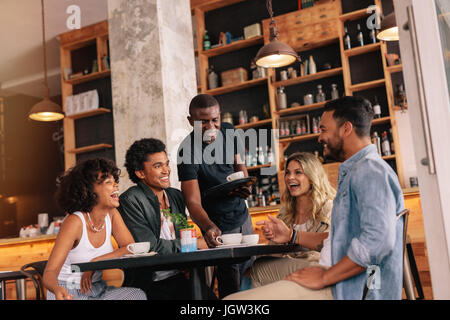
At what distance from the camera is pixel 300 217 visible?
9.72ft

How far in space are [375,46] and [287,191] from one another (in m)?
3.36

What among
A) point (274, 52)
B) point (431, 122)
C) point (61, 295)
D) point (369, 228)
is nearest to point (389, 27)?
point (274, 52)

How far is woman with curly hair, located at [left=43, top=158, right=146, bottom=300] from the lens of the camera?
220 cm

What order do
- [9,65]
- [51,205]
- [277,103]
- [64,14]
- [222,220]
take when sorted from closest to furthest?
1. [222,220]
2. [277,103]
3. [64,14]
4. [9,65]
5. [51,205]

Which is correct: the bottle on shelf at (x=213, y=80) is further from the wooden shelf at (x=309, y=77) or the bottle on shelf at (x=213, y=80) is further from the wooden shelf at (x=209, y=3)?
the wooden shelf at (x=209, y=3)

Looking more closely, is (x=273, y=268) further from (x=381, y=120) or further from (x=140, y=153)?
(x=381, y=120)

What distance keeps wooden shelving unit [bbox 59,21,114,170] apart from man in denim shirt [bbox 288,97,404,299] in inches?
233

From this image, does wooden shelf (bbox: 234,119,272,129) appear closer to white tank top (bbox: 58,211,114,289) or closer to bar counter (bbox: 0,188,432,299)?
bar counter (bbox: 0,188,432,299)

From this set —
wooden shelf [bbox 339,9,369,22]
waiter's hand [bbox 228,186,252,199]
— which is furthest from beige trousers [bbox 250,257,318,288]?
wooden shelf [bbox 339,9,369,22]

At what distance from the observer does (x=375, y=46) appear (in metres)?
5.70

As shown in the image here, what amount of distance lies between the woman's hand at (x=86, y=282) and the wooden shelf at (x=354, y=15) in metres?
4.71
